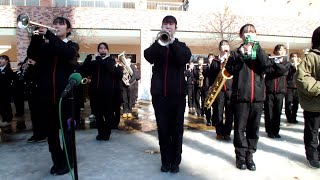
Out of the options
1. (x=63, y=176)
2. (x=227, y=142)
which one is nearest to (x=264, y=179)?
(x=227, y=142)

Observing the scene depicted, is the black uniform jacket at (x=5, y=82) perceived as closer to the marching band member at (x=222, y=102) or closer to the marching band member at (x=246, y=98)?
the marching band member at (x=222, y=102)

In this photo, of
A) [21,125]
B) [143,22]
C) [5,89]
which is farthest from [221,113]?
[143,22]

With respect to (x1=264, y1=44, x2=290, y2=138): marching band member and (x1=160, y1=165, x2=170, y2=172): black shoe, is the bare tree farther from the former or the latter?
(x1=160, y1=165, x2=170, y2=172): black shoe

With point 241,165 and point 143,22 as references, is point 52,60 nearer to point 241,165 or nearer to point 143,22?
point 241,165

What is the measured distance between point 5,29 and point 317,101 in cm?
2027

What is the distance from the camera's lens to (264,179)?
4.42 meters

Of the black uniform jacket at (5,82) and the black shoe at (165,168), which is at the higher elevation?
the black uniform jacket at (5,82)

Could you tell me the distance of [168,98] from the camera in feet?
15.4

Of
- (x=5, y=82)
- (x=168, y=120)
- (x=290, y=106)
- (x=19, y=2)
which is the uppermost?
(x=19, y=2)

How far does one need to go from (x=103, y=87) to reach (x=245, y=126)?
3.24 metres

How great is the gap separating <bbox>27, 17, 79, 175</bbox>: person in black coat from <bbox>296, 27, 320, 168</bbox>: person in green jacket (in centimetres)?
319

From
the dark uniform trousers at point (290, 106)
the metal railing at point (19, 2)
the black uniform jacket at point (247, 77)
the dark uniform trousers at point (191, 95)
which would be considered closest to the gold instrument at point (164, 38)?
the black uniform jacket at point (247, 77)

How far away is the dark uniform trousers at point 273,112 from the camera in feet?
23.3

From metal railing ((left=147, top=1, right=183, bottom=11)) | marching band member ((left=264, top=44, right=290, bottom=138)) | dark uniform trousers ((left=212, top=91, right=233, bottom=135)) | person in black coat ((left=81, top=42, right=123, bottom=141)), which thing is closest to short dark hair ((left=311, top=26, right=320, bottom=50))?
marching band member ((left=264, top=44, right=290, bottom=138))
